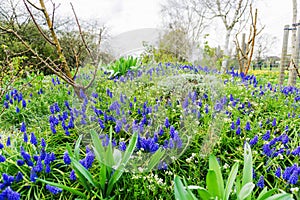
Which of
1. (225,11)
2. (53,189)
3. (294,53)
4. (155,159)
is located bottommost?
(53,189)

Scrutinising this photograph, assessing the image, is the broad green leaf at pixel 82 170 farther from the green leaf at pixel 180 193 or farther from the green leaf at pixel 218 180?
the green leaf at pixel 218 180

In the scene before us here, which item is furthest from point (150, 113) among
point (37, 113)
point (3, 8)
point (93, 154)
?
point (3, 8)

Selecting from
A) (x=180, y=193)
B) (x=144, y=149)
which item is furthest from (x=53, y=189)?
(x=180, y=193)

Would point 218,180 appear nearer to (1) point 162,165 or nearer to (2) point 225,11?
(1) point 162,165

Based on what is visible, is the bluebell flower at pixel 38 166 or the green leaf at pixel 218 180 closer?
the green leaf at pixel 218 180

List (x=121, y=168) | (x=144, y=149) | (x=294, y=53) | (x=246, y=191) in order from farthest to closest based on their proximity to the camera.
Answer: (x=294, y=53)
(x=144, y=149)
(x=121, y=168)
(x=246, y=191)

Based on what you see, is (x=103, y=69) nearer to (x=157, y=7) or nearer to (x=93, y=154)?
(x=157, y=7)

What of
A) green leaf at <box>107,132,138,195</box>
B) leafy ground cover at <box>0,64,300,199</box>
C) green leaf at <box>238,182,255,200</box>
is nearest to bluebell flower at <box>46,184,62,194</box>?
leafy ground cover at <box>0,64,300,199</box>

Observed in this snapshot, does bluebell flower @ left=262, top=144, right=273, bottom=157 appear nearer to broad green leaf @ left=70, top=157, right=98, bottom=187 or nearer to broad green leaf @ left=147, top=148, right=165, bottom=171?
broad green leaf @ left=147, top=148, right=165, bottom=171

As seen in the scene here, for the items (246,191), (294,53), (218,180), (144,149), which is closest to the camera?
(246,191)

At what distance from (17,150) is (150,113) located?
3.62 ft

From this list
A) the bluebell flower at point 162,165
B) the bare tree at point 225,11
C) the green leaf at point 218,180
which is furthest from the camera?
the bare tree at point 225,11

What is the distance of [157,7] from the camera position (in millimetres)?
2268

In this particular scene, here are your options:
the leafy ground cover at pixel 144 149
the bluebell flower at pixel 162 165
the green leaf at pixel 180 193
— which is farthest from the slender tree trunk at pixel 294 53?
the green leaf at pixel 180 193
